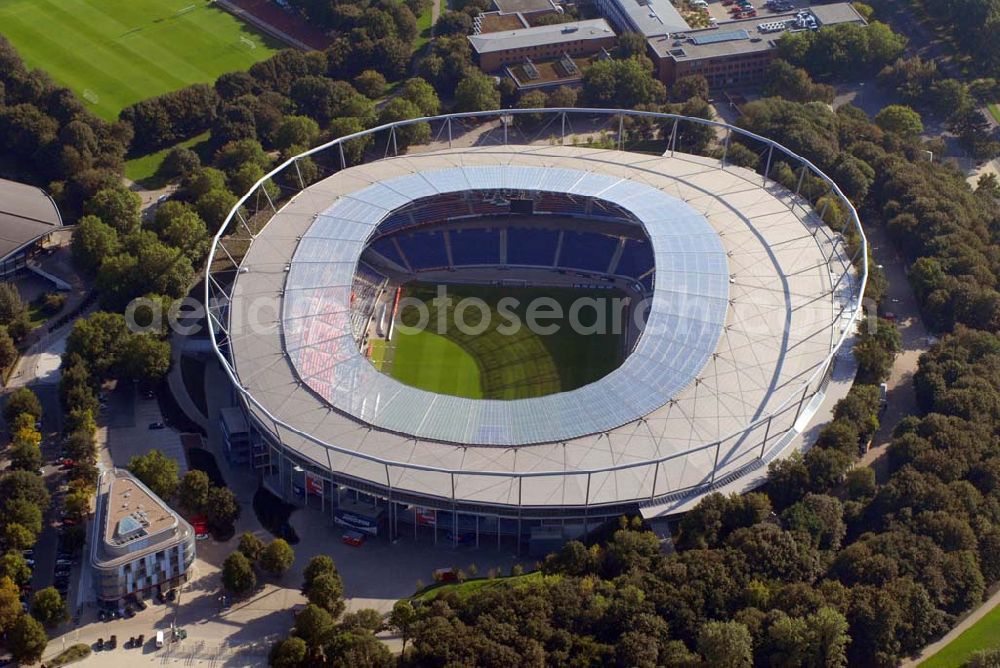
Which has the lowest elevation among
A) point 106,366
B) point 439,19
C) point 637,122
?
point 106,366

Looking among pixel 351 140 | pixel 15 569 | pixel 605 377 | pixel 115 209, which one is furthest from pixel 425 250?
pixel 15 569

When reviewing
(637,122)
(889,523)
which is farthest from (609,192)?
(889,523)

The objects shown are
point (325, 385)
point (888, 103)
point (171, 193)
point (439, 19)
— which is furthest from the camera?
point (439, 19)

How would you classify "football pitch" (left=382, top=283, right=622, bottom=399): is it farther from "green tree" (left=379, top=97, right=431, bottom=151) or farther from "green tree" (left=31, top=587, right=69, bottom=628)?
"green tree" (left=31, top=587, right=69, bottom=628)

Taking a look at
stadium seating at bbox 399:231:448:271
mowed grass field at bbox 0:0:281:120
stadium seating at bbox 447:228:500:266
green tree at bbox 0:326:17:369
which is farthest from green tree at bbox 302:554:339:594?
mowed grass field at bbox 0:0:281:120

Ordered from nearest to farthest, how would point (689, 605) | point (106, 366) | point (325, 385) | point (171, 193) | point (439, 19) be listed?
1. point (689, 605)
2. point (325, 385)
3. point (106, 366)
4. point (171, 193)
5. point (439, 19)

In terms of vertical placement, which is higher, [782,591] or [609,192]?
[609,192]

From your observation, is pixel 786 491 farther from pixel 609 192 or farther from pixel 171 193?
pixel 171 193

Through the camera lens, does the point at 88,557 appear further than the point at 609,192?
No
